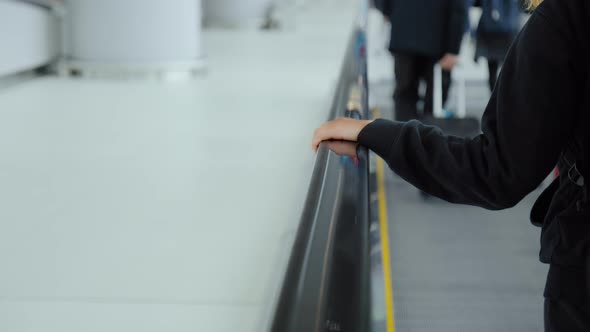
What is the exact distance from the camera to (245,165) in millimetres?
Answer: 3582

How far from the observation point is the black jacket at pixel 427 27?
Result: 19.3ft

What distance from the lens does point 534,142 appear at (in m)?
1.28

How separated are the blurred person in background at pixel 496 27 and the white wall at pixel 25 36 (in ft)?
11.7

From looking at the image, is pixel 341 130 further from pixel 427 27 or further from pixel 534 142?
pixel 427 27

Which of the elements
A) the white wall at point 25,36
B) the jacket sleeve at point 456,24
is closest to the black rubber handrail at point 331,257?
the jacket sleeve at point 456,24

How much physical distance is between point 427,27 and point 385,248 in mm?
1820

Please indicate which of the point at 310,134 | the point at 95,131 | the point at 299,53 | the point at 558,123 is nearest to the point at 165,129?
the point at 95,131

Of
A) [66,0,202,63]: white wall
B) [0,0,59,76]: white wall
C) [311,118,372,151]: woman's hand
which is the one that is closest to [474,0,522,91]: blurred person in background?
[66,0,202,63]: white wall

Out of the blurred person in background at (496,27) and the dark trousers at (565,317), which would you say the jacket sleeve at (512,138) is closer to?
the dark trousers at (565,317)

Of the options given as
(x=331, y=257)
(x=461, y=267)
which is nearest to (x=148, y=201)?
(x=331, y=257)

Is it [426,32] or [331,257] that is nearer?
[331,257]

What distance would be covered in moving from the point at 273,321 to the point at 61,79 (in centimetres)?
600

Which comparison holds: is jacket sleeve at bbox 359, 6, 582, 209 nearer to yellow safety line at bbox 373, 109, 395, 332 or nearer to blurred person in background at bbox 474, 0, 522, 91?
yellow safety line at bbox 373, 109, 395, 332

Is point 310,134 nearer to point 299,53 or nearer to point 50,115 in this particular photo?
point 50,115
